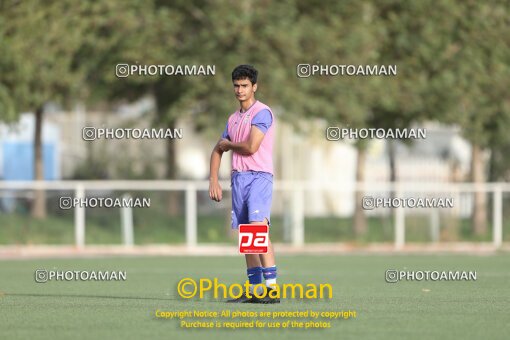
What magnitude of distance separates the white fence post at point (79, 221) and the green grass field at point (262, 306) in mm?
8183

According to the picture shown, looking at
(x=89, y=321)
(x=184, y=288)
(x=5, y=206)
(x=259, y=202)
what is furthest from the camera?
(x=5, y=206)

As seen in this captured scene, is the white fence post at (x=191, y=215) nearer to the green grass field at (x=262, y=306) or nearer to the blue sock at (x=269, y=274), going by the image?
the green grass field at (x=262, y=306)

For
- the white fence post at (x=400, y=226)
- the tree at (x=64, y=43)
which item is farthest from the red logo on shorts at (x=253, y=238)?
the white fence post at (x=400, y=226)

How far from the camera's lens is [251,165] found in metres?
12.8

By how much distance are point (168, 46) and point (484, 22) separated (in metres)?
7.67

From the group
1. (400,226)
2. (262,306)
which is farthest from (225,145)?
Result: (400,226)

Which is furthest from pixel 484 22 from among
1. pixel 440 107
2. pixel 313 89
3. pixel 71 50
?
pixel 71 50

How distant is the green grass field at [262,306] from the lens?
35.1 ft

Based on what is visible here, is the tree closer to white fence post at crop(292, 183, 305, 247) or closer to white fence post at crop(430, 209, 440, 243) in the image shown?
white fence post at crop(292, 183, 305, 247)

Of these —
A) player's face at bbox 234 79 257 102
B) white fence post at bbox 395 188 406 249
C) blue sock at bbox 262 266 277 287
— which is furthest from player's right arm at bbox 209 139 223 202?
white fence post at bbox 395 188 406 249

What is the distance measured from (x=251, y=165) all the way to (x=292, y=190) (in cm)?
1965

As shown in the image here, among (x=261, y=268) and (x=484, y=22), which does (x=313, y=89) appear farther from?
(x=261, y=268)

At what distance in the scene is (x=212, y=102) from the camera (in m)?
31.7

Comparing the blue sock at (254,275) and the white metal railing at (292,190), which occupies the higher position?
the white metal railing at (292,190)
